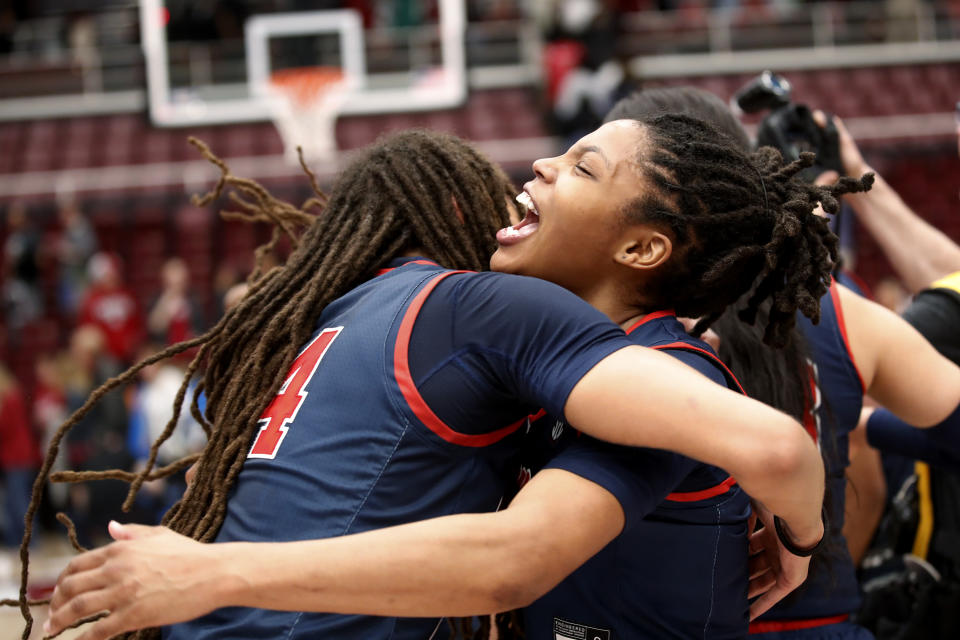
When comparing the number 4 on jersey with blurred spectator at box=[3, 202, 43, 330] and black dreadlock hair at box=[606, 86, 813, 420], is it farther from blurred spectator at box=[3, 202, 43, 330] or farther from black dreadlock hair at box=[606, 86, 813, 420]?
blurred spectator at box=[3, 202, 43, 330]

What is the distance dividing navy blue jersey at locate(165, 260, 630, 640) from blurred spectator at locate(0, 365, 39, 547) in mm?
7819

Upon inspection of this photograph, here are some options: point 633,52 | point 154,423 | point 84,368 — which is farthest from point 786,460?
point 633,52

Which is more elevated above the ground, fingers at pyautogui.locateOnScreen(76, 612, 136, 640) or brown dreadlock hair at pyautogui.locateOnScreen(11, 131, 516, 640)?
brown dreadlock hair at pyautogui.locateOnScreen(11, 131, 516, 640)

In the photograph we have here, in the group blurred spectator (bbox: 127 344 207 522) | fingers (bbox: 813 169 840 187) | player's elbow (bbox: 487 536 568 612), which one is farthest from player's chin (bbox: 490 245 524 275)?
blurred spectator (bbox: 127 344 207 522)

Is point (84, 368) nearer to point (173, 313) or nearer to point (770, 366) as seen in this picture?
point (173, 313)

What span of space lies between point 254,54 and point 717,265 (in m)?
9.85

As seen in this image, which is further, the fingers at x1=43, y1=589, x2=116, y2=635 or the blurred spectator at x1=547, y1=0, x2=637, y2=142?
the blurred spectator at x1=547, y1=0, x2=637, y2=142

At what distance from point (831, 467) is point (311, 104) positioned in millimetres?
8321

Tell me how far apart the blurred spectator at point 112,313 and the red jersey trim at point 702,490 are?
8.88 meters

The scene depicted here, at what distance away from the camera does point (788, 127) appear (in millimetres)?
2760

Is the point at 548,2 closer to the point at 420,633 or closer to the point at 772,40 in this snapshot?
the point at 772,40

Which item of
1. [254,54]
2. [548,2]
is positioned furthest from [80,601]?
[548,2]

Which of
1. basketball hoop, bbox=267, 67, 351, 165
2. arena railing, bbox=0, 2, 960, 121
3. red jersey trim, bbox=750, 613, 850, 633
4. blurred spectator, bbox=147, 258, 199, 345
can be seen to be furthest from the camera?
arena railing, bbox=0, 2, 960, 121

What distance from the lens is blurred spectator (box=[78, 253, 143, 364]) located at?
997 cm
